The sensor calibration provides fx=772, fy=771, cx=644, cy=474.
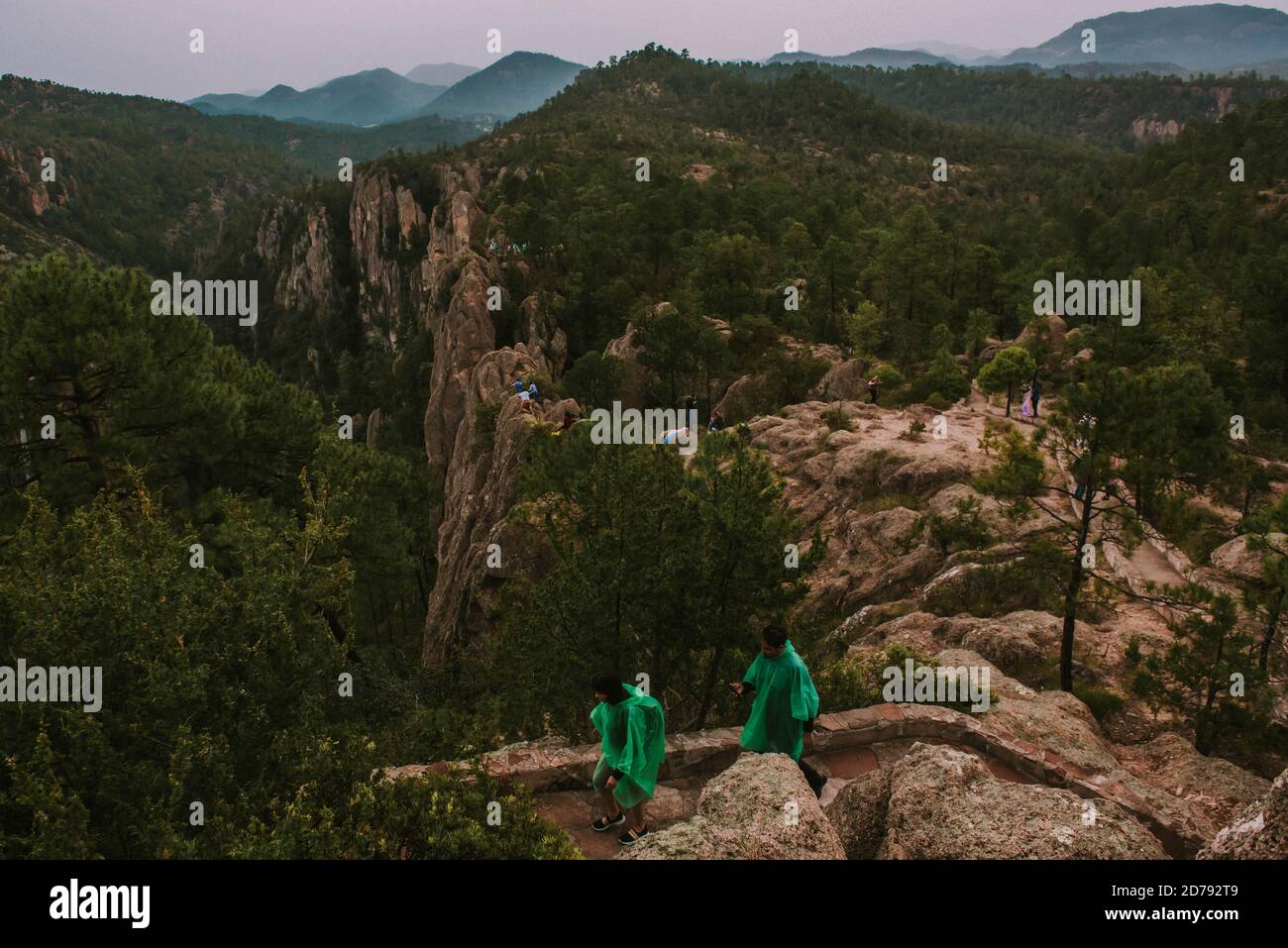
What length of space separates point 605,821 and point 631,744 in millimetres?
1080

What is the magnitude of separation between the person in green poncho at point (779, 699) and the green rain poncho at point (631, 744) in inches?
44.4

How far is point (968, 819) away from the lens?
6215mm

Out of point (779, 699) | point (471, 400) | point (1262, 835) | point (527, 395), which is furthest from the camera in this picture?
point (471, 400)

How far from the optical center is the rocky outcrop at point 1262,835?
5050mm

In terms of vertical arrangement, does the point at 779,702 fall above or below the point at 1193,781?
above

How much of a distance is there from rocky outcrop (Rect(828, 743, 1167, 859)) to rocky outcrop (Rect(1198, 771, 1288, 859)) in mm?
453

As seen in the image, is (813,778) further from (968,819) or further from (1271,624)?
(1271,624)

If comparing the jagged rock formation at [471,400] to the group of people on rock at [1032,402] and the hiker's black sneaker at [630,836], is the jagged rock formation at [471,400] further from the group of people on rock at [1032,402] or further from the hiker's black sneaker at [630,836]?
the hiker's black sneaker at [630,836]

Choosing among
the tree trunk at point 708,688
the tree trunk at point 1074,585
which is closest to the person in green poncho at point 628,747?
the tree trunk at point 708,688
